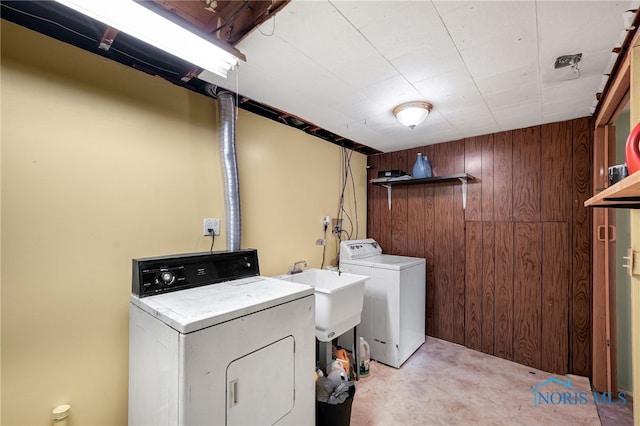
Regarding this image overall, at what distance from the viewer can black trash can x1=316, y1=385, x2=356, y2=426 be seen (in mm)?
1602

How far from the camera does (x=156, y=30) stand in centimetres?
116

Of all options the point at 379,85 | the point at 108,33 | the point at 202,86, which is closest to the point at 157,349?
the point at 108,33

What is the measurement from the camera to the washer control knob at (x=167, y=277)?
1.45 meters

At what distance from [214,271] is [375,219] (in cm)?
244

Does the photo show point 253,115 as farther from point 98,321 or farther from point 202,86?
point 98,321

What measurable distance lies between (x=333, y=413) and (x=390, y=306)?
46.6 inches

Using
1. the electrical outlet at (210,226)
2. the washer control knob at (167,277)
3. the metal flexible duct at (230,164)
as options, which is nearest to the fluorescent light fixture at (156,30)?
the metal flexible duct at (230,164)

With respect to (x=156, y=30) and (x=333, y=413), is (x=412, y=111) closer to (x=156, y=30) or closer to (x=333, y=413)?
(x=156, y=30)

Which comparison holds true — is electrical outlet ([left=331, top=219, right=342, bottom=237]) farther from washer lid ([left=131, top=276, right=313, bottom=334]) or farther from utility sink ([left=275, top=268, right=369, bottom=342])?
washer lid ([left=131, top=276, right=313, bottom=334])

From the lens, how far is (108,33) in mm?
1270

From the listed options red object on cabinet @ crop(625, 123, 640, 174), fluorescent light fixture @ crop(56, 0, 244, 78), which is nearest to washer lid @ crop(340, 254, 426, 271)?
red object on cabinet @ crop(625, 123, 640, 174)

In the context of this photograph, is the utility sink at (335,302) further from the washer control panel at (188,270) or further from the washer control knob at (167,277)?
the washer control knob at (167,277)

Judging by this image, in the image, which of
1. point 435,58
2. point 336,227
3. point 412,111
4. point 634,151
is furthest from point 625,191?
point 336,227

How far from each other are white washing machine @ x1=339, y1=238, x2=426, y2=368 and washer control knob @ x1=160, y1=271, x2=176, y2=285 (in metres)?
1.71
